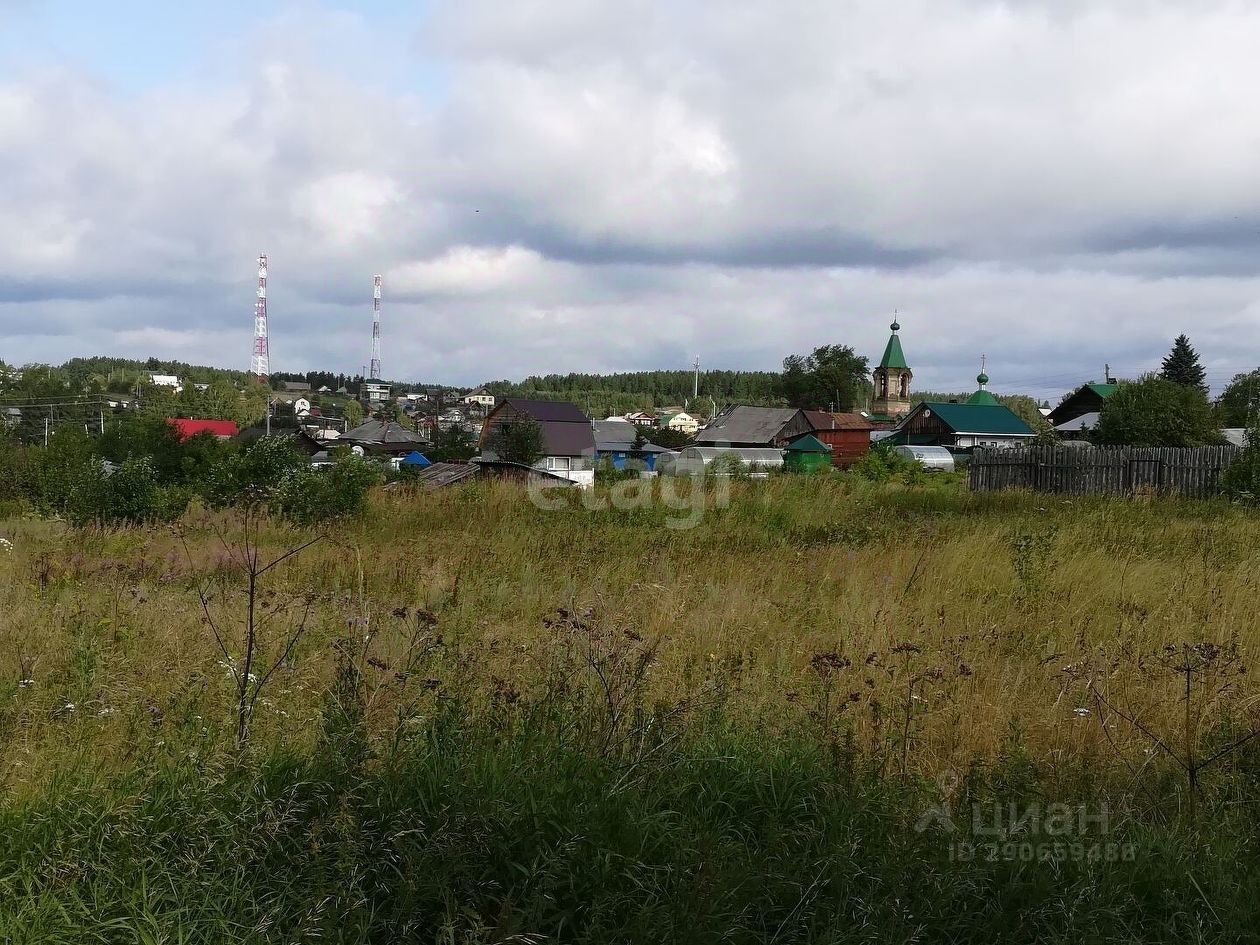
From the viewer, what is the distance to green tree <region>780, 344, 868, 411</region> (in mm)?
83750

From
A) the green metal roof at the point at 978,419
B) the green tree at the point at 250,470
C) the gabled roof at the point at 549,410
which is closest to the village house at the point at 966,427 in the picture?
the green metal roof at the point at 978,419

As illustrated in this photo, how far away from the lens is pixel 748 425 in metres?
66.5

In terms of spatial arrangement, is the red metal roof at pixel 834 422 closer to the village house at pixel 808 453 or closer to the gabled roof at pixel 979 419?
the gabled roof at pixel 979 419

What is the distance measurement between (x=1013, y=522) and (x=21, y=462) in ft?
129

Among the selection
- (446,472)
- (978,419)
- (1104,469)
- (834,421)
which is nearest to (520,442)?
(446,472)

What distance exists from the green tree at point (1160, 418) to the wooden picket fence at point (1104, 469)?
14096mm

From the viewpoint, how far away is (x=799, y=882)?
2.46 metres

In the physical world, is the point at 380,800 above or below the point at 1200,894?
above

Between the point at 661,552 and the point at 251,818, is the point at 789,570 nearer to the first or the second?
the point at 661,552

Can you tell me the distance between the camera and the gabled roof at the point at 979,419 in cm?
5850

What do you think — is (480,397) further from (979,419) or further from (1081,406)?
(1081,406)

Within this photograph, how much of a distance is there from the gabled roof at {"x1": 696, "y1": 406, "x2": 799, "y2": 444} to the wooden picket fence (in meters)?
41.1

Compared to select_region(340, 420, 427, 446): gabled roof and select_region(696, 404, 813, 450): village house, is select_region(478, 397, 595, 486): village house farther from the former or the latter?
select_region(340, 420, 427, 446): gabled roof

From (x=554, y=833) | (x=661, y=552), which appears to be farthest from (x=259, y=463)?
(x=554, y=833)
